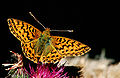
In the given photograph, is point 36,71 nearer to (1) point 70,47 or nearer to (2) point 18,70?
(2) point 18,70

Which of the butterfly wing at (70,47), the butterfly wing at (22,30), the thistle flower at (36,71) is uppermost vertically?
the butterfly wing at (22,30)

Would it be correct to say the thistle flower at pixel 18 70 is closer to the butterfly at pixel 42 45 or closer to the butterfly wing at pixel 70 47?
the butterfly at pixel 42 45

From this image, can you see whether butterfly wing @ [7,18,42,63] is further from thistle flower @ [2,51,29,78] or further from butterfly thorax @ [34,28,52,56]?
thistle flower @ [2,51,29,78]

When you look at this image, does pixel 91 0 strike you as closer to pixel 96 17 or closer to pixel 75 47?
pixel 96 17

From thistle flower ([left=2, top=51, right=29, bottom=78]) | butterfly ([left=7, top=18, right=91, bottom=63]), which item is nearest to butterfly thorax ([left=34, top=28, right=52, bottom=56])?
butterfly ([left=7, top=18, right=91, bottom=63])

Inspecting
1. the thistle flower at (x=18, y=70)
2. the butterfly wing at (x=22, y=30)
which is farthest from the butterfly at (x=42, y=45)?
the thistle flower at (x=18, y=70)

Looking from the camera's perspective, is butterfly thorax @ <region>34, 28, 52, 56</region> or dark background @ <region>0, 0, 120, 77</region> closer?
butterfly thorax @ <region>34, 28, 52, 56</region>

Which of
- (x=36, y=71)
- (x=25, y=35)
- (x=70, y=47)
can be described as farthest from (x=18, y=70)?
(x=70, y=47)
